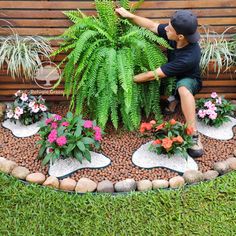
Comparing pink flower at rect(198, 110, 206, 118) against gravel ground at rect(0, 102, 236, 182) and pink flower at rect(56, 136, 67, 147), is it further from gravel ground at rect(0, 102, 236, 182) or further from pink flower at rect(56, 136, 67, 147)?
pink flower at rect(56, 136, 67, 147)

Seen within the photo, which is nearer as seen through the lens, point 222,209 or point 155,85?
point 222,209

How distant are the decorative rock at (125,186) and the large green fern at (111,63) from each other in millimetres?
729

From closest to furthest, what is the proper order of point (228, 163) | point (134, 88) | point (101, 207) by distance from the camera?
point (101, 207), point (228, 163), point (134, 88)

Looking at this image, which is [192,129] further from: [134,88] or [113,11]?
[113,11]

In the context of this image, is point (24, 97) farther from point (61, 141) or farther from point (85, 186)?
point (85, 186)

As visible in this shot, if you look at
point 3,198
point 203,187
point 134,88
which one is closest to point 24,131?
point 3,198

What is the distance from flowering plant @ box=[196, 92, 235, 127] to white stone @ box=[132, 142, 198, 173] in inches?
24.1

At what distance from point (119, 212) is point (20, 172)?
3.31 ft

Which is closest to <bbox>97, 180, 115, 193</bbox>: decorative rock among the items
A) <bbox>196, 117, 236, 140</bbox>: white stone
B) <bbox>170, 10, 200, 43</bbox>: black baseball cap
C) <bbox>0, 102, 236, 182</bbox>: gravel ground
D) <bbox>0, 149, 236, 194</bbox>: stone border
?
<bbox>0, 149, 236, 194</bbox>: stone border

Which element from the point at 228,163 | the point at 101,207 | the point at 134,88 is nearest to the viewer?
the point at 101,207

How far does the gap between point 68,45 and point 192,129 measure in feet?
5.25

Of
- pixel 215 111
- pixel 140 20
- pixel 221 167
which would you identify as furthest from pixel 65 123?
pixel 215 111

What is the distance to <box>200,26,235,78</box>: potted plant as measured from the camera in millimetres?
4367

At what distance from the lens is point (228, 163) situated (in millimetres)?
3781
